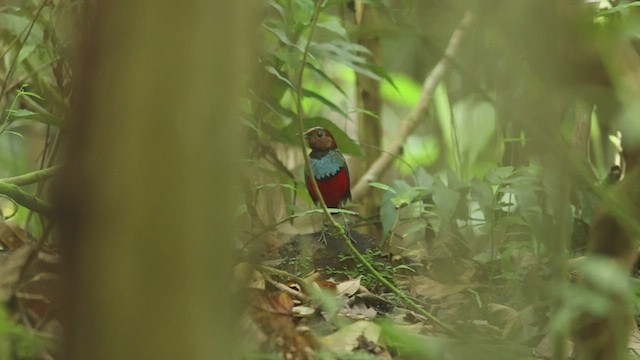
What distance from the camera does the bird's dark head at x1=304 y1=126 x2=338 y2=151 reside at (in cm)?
170

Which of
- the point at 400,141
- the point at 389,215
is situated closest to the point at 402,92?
the point at 400,141

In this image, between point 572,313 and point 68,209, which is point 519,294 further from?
point 68,209

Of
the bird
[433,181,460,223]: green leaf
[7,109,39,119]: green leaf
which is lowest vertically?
[433,181,460,223]: green leaf

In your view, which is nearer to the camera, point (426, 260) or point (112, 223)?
point (112, 223)

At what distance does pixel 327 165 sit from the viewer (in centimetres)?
173

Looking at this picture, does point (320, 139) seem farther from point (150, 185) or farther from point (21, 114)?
point (150, 185)

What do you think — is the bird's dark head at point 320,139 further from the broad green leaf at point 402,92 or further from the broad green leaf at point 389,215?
the broad green leaf at point 402,92

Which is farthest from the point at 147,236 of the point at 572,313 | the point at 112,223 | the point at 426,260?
the point at 426,260

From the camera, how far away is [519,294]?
1.17m

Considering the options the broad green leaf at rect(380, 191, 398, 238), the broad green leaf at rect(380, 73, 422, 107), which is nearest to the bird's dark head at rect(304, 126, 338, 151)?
the broad green leaf at rect(380, 191, 398, 238)

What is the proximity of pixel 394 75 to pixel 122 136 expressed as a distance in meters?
2.07

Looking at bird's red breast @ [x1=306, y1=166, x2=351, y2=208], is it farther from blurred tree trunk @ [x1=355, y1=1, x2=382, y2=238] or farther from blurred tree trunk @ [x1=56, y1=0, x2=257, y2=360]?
blurred tree trunk @ [x1=56, y1=0, x2=257, y2=360]

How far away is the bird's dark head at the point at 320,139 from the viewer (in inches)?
67.1

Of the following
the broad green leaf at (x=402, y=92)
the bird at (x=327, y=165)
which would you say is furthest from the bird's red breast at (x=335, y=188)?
the broad green leaf at (x=402, y=92)
